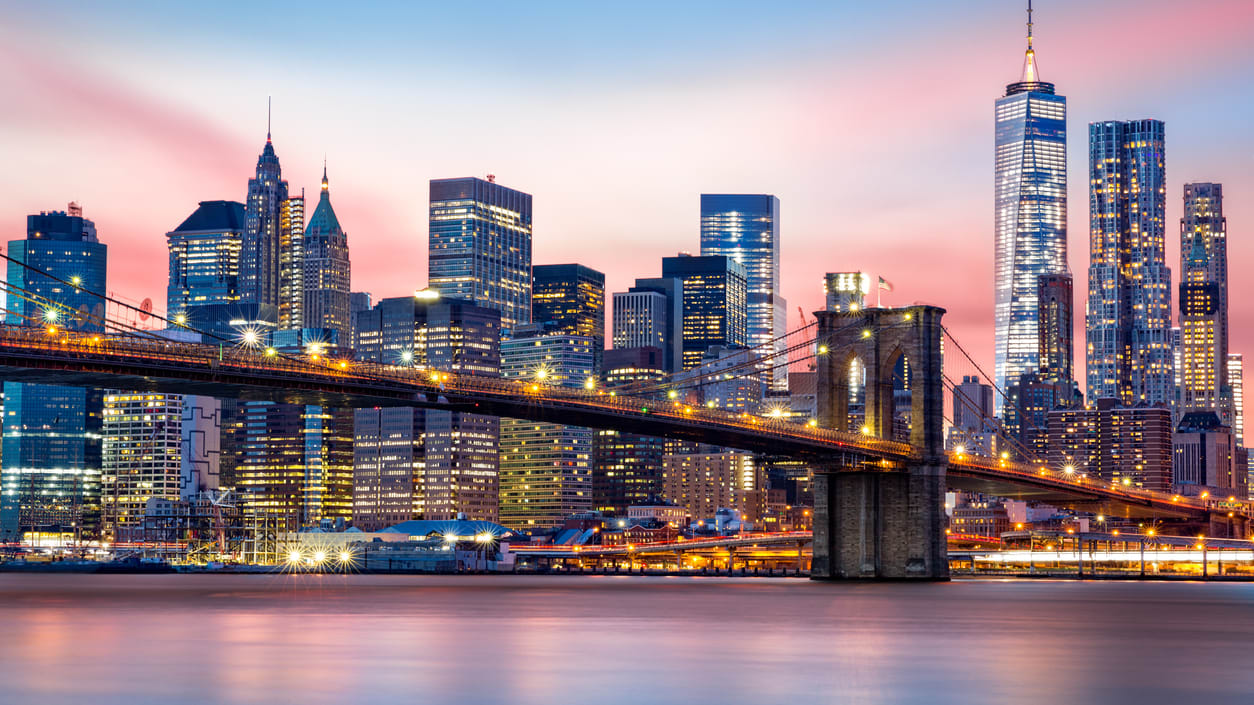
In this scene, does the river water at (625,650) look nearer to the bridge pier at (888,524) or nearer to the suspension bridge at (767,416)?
the suspension bridge at (767,416)

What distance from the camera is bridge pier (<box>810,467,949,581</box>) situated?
87875mm

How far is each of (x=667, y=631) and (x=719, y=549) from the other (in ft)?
383

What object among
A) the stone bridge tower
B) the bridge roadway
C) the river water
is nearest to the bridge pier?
the stone bridge tower

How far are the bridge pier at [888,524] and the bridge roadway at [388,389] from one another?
1.70m

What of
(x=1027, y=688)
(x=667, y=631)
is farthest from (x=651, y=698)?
(x=667, y=631)

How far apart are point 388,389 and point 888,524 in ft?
101

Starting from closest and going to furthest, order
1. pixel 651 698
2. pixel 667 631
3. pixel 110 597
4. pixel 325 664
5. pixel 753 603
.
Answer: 1. pixel 651 698
2. pixel 325 664
3. pixel 667 631
4. pixel 753 603
5. pixel 110 597

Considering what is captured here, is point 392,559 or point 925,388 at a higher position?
point 925,388

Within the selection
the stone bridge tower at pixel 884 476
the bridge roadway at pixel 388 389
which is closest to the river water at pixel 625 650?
the bridge roadway at pixel 388 389

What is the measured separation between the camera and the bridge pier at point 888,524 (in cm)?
8788

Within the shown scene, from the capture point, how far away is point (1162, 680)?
34031 millimetres

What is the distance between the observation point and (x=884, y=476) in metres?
89.6

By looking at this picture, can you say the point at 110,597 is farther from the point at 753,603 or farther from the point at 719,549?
the point at 719,549

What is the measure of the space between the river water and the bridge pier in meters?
16.4
